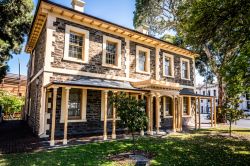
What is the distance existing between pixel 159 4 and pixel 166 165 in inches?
745

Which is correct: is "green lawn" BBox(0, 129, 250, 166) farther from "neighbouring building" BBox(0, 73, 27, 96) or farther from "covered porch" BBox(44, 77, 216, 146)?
"neighbouring building" BBox(0, 73, 27, 96)

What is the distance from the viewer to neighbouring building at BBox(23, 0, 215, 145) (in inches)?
403

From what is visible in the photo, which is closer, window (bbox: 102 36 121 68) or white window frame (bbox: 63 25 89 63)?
white window frame (bbox: 63 25 89 63)

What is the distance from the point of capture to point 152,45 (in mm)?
15859

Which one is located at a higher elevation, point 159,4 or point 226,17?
point 159,4

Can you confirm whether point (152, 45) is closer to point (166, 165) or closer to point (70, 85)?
point (70, 85)

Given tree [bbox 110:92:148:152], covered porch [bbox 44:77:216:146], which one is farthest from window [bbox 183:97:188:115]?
tree [bbox 110:92:148:152]

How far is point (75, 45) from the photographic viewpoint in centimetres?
1147

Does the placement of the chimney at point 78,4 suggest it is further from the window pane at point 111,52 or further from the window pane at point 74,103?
the window pane at point 74,103

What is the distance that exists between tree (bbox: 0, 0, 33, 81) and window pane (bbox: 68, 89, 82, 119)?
9.57m

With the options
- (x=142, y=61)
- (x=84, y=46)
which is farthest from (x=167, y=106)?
(x=84, y=46)

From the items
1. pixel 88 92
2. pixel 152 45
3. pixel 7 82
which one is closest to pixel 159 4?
pixel 152 45

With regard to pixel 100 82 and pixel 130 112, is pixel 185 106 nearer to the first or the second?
pixel 100 82

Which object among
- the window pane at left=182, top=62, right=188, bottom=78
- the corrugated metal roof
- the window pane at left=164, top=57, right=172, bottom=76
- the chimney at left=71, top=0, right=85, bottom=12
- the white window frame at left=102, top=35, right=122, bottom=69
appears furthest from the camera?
the window pane at left=182, top=62, right=188, bottom=78
